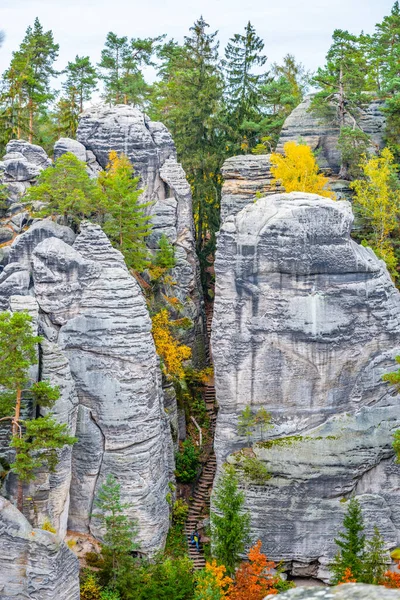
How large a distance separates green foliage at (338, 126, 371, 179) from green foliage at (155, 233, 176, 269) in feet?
28.9

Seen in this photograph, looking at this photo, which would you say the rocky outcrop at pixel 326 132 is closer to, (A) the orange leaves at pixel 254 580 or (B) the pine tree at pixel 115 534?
(B) the pine tree at pixel 115 534

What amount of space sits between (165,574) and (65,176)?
46.1ft

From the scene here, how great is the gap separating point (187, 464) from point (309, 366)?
7.39 m

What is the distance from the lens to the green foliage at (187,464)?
3143cm

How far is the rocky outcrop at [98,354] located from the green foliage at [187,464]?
4343 millimetres

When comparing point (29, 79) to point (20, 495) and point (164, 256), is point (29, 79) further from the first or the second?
point (20, 495)

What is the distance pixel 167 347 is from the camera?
32.0m

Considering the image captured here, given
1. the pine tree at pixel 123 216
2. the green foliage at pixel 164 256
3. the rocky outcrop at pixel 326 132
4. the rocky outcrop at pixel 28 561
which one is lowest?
the rocky outcrop at pixel 28 561

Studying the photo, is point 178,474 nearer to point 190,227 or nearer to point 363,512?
point 363,512

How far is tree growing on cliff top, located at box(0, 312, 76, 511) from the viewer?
867 inches

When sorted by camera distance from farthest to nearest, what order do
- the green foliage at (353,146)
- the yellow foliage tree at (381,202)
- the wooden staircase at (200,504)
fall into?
the green foliage at (353,146), the yellow foliage tree at (381,202), the wooden staircase at (200,504)

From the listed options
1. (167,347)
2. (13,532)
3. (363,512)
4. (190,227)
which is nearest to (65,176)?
(167,347)

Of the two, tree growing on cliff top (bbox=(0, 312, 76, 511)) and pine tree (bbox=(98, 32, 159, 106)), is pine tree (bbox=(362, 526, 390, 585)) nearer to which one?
tree growing on cliff top (bbox=(0, 312, 76, 511))

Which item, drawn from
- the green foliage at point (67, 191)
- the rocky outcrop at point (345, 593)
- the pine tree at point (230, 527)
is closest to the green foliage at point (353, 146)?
the green foliage at point (67, 191)
